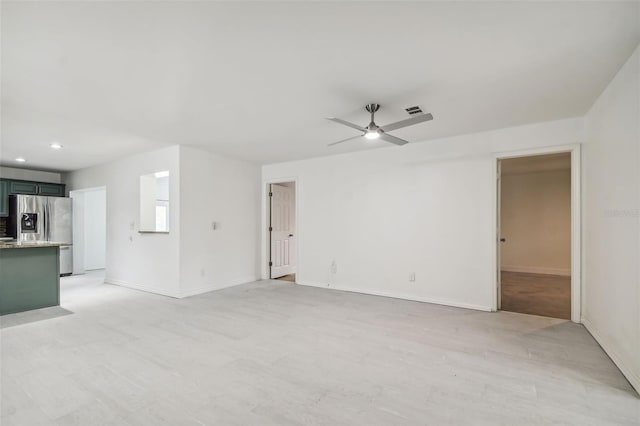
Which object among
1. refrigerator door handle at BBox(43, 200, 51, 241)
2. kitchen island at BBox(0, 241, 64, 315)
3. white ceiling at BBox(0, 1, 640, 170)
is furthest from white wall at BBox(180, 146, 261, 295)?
refrigerator door handle at BBox(43, 200, 51, 241)

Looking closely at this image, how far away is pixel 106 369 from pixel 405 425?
2.37m

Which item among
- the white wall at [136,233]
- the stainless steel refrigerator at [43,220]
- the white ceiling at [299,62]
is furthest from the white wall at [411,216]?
the stainless steel refrigerator at [43,220]

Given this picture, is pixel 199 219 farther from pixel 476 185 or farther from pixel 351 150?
pixel 476 185

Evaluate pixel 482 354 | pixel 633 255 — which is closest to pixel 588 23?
pixel 633 255

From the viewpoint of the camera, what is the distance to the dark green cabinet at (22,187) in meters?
6.20

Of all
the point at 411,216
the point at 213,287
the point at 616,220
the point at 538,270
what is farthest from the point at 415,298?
the point at 538,270

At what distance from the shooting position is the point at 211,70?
2.42m

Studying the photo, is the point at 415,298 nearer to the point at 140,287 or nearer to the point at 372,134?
the point at 372,134

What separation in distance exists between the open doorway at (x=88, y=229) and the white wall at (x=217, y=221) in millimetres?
3394

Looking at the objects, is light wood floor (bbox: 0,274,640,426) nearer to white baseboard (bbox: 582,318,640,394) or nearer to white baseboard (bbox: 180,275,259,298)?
white baseboard (bbox: 582,318,640,394)

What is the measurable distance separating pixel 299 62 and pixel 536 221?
7.41 meters

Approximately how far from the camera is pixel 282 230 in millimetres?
6703

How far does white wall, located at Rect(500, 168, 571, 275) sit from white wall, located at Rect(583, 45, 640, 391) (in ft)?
14.1

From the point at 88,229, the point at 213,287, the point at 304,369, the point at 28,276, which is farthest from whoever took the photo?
the point at 88,229
